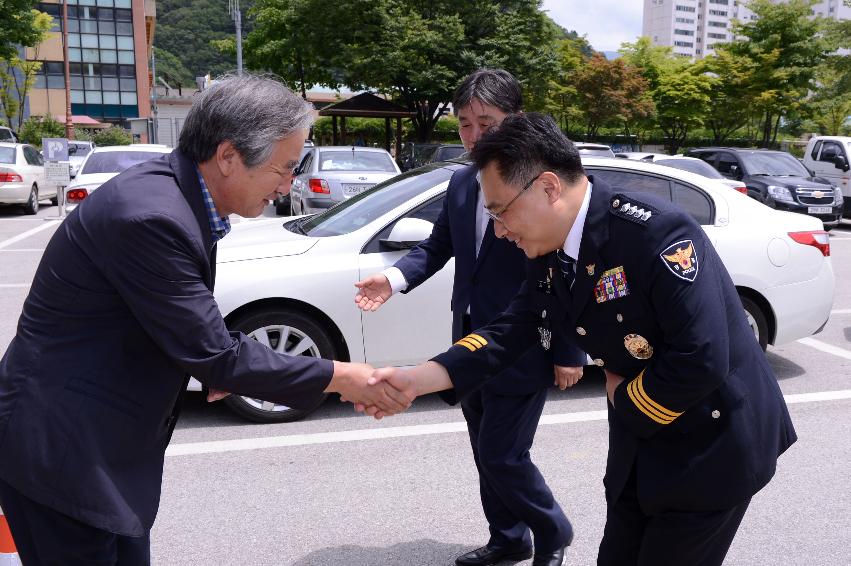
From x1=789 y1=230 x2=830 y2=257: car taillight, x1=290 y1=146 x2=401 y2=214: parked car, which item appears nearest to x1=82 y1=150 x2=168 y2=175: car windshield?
x1=290 y1=146 x2=401 y2=214: parked car

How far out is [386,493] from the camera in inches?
150

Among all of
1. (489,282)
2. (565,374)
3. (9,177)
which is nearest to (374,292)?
(489,282)

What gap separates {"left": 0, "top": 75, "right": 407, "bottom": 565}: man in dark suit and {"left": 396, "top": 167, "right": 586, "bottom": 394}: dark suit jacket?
1095 millimetres

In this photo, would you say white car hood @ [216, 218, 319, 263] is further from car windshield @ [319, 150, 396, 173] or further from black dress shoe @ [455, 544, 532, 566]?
car windshield @ [319, 150, 396, 173]

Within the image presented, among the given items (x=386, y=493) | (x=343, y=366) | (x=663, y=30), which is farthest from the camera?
(x=663, y=30)

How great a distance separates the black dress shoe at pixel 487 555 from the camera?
315cm

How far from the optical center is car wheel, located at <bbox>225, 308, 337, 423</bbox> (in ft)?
15.0

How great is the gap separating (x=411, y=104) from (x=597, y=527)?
2699 centimetres

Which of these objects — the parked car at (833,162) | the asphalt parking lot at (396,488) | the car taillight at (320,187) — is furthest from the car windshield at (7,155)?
the parked car at (833,162)

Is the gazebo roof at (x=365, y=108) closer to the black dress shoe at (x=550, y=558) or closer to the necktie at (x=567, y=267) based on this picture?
the black dress shoe at (x=550, y=558)

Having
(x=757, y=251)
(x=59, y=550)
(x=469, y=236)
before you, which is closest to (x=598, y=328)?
(x=469, y=236)

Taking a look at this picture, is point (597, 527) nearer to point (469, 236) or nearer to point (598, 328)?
point (469, 236)

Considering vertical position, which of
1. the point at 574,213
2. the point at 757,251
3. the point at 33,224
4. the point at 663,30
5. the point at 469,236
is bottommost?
the point at 33,224

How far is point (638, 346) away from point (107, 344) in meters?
1.27
